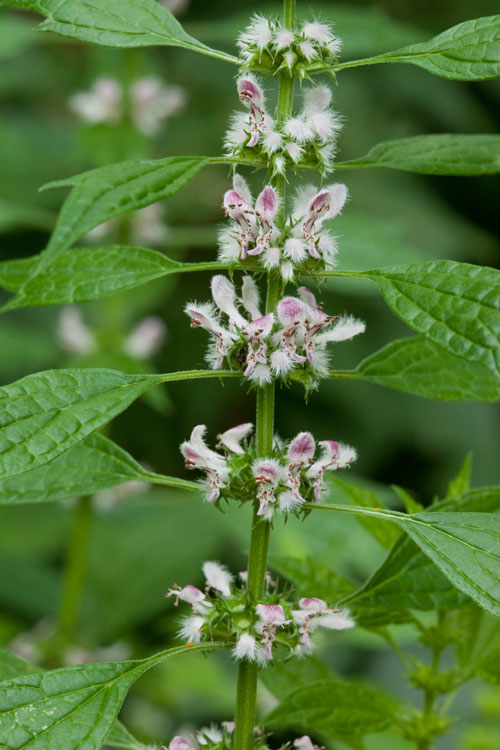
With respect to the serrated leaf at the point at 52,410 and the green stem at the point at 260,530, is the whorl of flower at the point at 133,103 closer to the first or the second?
the green stem at the point at 260,530

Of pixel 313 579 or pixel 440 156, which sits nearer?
pixel 440 156

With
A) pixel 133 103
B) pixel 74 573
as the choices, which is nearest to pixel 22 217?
pixel 133 103

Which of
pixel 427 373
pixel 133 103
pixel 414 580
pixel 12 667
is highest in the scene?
pixel 133 103

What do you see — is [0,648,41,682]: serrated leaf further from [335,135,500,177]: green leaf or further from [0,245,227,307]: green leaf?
[335,135,500,177]: green leaf

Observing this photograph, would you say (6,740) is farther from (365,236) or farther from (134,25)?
(365,236)

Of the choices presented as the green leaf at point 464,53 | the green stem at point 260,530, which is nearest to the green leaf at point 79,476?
the green stem at point 260,530

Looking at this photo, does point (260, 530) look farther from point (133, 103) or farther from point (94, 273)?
point (133, 103)

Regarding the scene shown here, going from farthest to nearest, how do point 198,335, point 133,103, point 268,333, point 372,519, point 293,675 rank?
point 198,335, point 133,103, point 293,675, point 372,519, point 268,333

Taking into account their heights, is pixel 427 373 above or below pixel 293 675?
above
